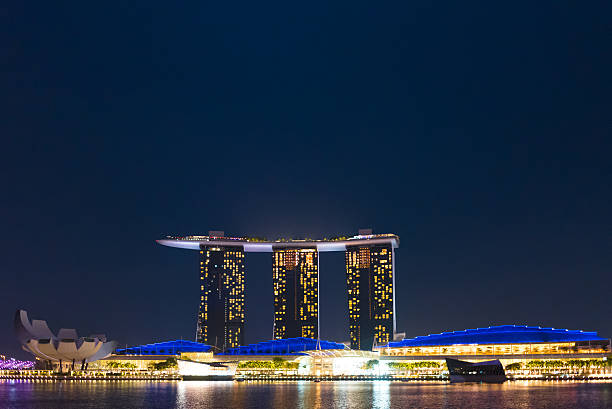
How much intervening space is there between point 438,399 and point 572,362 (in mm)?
78759

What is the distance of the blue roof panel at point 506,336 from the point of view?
16710 centimetres

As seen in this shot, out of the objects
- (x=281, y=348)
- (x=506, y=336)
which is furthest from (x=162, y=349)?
(x=506, y=336)

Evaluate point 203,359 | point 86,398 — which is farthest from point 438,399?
point 203,359

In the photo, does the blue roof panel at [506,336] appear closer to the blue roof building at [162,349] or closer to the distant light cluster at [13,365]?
the blue roof building at [162,349]

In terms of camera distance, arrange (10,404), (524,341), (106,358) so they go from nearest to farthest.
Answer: (10,404) < (524,341) < (106,358)

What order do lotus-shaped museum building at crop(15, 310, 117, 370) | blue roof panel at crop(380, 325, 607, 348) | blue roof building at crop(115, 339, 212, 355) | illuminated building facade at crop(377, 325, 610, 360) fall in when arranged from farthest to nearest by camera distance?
blue roof building at crop(115, 339, 212, 355) < lotus-shaped museum building at crop(15, 310, 117, 370) < blue roof panel at crop(380, 325, 607, 348) < illuminated building facade at crop(377, 325, 610, 360)

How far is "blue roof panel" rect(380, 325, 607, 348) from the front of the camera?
16710cm

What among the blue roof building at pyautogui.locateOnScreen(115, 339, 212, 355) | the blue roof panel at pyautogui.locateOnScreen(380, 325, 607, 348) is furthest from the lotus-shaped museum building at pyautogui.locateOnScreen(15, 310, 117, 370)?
the blue roof panel at pyautogui.locateOnScreen(380, 325, 607, 348)

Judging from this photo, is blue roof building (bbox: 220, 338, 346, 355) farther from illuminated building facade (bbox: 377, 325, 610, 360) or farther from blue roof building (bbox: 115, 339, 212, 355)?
illuminated building facade (bbox: 377, 325, 610, 360)

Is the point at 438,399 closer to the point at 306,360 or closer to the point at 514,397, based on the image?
the point at 514,397

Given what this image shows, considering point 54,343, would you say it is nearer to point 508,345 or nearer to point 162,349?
point 162,349

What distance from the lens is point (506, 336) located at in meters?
171

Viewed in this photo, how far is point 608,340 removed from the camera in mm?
163125

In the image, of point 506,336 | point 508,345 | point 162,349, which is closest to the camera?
point 508,345
